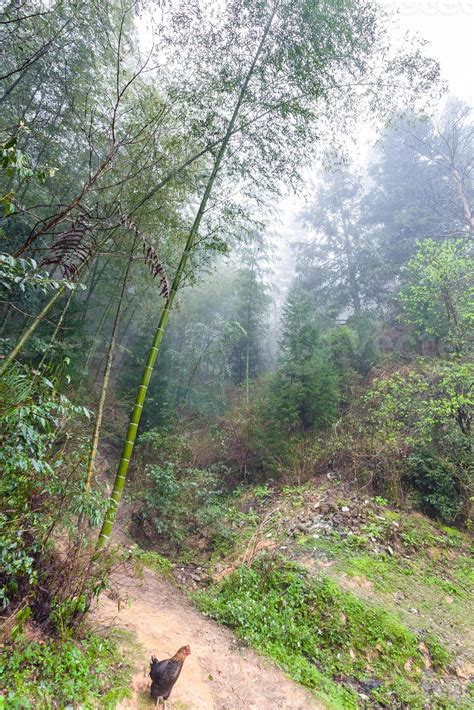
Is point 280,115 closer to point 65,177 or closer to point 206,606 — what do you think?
point 65,177

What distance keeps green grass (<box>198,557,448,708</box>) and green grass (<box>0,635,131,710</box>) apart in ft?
4.85

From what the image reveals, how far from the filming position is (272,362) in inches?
607

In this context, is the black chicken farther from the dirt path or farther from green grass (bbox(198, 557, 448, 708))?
green grass (bbox(198, 557, 448, 708))

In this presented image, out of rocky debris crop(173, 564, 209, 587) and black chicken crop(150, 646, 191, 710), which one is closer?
black chicken crop(150, 646, 191, 710)

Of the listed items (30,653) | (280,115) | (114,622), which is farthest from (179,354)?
(30,653)

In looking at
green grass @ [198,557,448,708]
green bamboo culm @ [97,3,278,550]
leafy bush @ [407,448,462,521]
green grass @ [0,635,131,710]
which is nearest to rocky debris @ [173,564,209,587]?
green grass @ [198,557,448,708]

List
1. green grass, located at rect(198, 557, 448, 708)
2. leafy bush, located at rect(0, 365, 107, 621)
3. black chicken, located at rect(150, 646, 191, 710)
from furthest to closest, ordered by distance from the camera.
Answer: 1. green grass, located at rect(198, 557, 448, 708)
2. black chicken, located at rect(150, 646, 191, 710)
3. leafy bush, located at rect(0, 365, 107, 621)

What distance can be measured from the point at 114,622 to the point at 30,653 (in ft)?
3.59

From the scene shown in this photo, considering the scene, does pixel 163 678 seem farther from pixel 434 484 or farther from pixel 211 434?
pixel 211 434

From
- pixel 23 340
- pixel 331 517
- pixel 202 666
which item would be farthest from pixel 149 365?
pixel 331 517

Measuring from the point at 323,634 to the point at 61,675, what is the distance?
2.46m

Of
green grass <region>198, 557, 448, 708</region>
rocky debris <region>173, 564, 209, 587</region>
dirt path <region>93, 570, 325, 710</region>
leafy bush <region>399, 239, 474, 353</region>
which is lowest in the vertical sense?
rocky debris <region>173, 564, 209, 587</region>

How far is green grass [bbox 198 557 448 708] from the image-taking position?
2.73 m

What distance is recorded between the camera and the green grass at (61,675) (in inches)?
60.1
